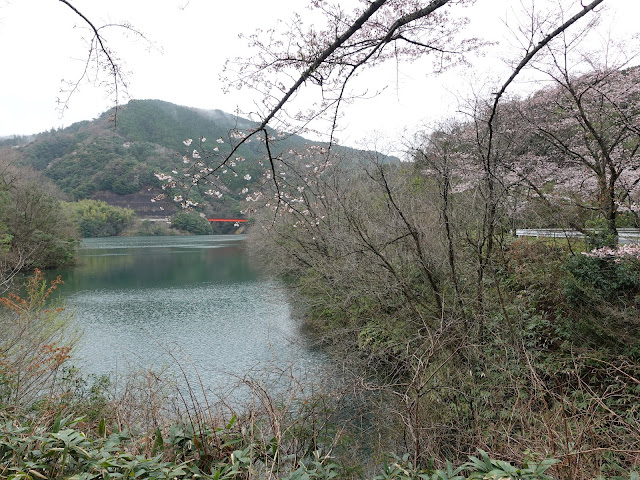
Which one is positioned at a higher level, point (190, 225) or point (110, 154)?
point (110, 154)

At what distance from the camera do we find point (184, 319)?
13.4 meters

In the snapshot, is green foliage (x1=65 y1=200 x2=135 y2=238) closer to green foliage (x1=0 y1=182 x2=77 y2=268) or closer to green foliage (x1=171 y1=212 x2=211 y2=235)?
green foliage (x1=171 y1=212 x2=211 y2=235)

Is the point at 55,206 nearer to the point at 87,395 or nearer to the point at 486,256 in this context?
the point at 87,395

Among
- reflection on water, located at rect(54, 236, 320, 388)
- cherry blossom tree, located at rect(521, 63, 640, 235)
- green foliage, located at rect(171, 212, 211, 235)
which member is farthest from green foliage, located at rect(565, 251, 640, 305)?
green foliage, located at rect(171, 212, 211, 235)

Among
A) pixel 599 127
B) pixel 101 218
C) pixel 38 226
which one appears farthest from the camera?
pixel 101 218

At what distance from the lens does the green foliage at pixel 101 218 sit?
48000 mm

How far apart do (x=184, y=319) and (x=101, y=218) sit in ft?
143

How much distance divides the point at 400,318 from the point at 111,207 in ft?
169

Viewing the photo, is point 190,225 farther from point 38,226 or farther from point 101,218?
point 38,226

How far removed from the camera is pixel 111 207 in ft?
167

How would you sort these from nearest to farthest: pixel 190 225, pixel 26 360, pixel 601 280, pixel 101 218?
pixel 601 280 < pixel 26 360 < pixel 101 218 < pixel 190 225

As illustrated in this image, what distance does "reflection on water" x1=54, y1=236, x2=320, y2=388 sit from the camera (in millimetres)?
9320

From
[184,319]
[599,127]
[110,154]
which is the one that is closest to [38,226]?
[110,154]

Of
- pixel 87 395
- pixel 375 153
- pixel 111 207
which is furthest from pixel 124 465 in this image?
pixel 111 207
